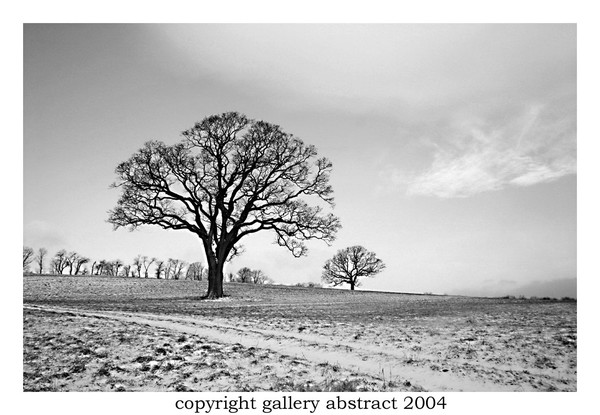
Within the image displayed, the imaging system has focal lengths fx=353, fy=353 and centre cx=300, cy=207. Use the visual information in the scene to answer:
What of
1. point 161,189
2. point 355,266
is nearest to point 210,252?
point 161,189

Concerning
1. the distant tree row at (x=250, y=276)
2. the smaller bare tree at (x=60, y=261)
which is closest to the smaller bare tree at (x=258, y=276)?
the distant tree row at (x=250, y=276)

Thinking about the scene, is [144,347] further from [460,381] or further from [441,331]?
[441,331]

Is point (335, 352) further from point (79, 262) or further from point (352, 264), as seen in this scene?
point (79, 262)

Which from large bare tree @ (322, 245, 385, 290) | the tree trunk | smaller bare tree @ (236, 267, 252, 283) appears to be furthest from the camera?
smaller bare tree @ (236, 267, 252, 283)

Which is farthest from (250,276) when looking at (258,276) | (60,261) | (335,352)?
(335,352)

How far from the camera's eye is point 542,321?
12.4 meters

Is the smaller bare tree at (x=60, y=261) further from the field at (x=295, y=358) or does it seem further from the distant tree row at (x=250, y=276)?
the field at (x=295, y=358)

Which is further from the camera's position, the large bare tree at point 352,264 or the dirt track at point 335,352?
the large bare tree at point 352,264

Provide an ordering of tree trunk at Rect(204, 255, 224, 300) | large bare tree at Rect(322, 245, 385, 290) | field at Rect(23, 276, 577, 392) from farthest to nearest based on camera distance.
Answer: large bare tree at Rect(322, 245, 385, 290) → tree trunk at Rect(204, 255, 224, 300) → field at Rect(23, 276, 577, 392)

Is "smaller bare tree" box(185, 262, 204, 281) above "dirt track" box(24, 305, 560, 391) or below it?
below

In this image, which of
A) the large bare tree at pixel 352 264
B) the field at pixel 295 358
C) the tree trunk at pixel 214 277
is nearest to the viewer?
the field at pixel 295 358

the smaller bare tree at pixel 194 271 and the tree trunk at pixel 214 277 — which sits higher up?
the tree trunk at pixel 214 277

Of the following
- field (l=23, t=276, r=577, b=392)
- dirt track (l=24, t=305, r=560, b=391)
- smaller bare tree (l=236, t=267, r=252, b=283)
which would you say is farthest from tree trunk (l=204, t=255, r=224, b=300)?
smaller bare tree (l=236, t=267, r=252, b=283)

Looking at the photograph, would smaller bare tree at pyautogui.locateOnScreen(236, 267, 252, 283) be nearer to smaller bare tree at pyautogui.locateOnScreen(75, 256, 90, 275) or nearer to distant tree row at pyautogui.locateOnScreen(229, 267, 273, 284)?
distant tree row at pyautogui.locateOnScreen(229, 267, 273, 284)
